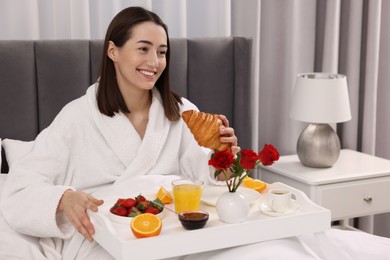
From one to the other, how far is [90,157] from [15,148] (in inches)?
16.6

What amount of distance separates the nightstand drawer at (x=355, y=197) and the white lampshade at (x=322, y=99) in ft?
1.02

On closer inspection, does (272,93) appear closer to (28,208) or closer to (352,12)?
(352,12)

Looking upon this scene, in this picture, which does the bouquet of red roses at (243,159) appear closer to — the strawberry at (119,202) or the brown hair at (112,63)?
the strawberry at (119,202)

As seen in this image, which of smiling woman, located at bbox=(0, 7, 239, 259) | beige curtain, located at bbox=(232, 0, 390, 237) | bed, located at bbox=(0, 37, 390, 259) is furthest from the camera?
beige curtain, located at bbox=(232, 0, 390, 237)

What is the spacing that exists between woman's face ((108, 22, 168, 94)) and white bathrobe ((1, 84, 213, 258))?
0.14 m

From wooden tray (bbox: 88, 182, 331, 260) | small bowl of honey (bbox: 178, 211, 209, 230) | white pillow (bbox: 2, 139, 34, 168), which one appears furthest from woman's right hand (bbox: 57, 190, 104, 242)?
white pillow (bbox: 2, 139, 34, 168)

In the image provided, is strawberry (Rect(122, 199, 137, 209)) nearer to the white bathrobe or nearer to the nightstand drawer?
the white bathrobe

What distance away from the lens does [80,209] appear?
1963 millimetres

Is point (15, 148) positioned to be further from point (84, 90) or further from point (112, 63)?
point (112, 63)

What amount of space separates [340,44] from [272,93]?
49cm

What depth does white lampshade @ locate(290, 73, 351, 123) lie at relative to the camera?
3037 mm

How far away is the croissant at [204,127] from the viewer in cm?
208

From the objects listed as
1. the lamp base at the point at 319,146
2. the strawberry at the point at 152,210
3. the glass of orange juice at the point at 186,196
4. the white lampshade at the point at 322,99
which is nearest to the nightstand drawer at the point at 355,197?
the lamp base at the point at 319,146

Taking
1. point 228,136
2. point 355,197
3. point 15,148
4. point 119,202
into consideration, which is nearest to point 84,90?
point 15,148
